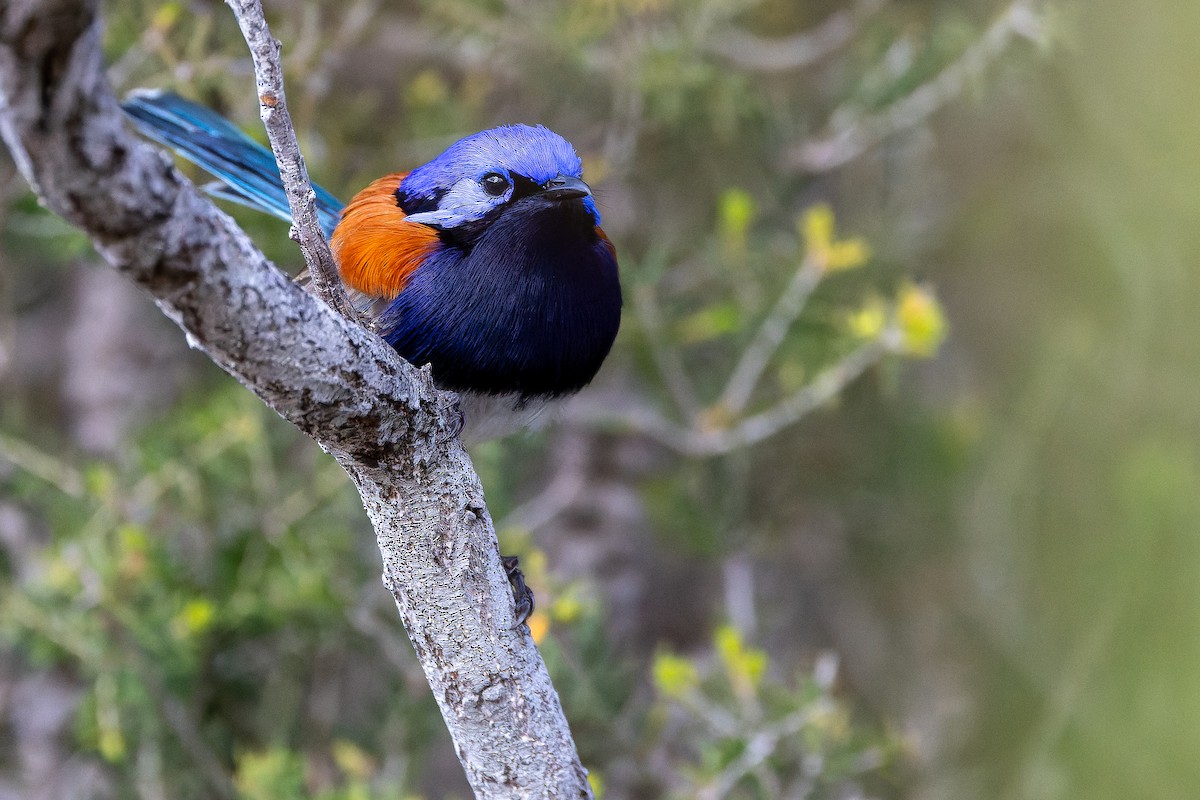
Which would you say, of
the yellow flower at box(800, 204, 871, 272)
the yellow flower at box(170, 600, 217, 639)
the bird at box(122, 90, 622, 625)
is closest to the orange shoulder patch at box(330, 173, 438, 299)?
the bird at box(122, 90, 622, 625)

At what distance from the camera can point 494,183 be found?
7.31 feet

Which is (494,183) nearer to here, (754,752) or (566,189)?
(566,189)

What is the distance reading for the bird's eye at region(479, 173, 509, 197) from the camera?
7.29 feet

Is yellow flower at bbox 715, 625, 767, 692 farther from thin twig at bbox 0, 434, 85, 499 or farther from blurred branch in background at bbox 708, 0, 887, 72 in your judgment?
blurred branch in background at bbox 708, 0, 887, 72

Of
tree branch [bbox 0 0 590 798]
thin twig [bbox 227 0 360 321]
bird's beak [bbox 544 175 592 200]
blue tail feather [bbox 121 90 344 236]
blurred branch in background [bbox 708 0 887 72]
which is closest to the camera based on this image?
tree branch [bbox 0 0 590 798]

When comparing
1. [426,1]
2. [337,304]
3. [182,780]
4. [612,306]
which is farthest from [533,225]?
[182,780]

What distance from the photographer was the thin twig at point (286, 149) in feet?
3.91

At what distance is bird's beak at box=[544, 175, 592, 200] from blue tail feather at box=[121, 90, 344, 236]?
27.9 inches

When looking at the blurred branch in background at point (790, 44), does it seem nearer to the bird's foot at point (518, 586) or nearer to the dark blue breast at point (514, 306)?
the dark blue breast at point (514, 306)

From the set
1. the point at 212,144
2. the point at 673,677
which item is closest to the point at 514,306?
the point at 212,144

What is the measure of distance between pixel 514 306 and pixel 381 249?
10.9 inches

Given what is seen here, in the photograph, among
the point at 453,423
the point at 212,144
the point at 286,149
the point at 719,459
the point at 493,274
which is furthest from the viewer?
the point at 719,459

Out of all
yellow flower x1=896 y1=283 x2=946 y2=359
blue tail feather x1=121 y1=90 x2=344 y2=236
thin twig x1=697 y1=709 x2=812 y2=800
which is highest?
blue tail feather x1=121 y1=90 x2=344 y2=236

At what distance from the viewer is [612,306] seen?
230 cm
